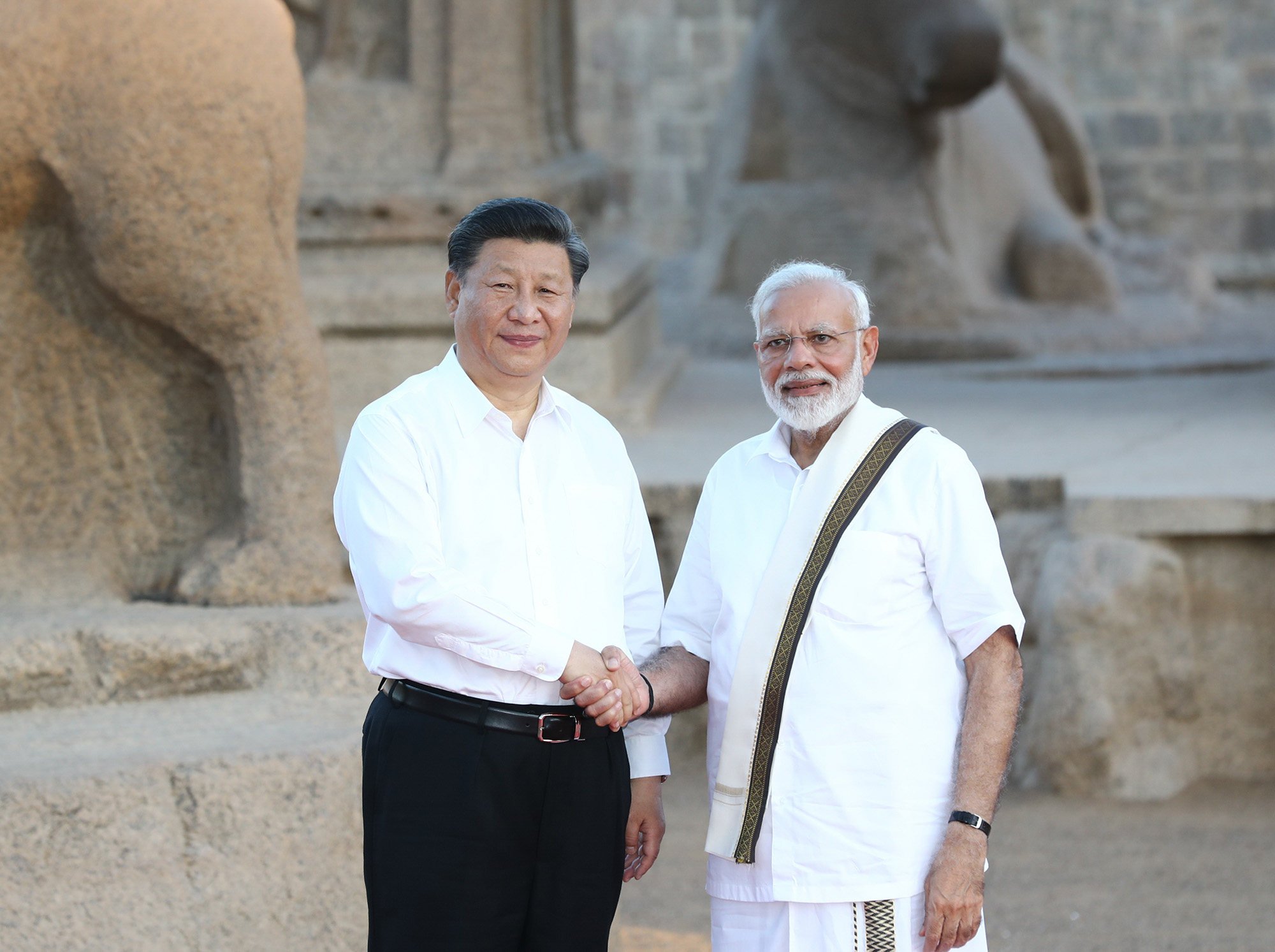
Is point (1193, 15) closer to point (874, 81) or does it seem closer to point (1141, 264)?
point (1141, 264)

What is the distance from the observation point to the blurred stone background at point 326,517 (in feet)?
8.32

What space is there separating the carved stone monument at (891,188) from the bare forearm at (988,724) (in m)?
6.13

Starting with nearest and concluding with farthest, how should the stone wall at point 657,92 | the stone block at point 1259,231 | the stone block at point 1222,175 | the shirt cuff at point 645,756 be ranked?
the shirt cuff at point 645,756 → the stone block at point 1259,231 → the stone block at point 1222,175 → the stone wall at point 657,92

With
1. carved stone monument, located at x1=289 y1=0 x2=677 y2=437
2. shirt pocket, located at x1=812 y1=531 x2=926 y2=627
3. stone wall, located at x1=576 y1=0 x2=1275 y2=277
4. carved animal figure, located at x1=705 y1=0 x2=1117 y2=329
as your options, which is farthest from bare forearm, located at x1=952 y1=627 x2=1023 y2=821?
stone wall, located at x1=576 y1=0 x2=1275 y2=277

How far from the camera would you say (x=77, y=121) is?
2818 millimetres

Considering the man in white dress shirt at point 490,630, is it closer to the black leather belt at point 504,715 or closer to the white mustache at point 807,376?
the black leather belt at point 504,715

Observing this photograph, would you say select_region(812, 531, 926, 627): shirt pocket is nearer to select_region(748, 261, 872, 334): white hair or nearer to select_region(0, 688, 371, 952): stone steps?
select_region(748, 261, 872, 334): white hair

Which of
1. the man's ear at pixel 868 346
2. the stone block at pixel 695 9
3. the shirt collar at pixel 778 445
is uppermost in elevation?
the stone block at pixel 695 9

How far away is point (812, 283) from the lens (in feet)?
6.93

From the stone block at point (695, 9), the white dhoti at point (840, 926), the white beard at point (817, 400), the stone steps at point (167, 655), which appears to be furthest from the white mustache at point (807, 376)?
the stone block at point (695, 9)

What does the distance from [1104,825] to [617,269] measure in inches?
116

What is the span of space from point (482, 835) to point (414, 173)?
4.06 meters

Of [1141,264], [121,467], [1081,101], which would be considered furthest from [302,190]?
[1081,101]

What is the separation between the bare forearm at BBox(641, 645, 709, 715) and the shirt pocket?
230mm
